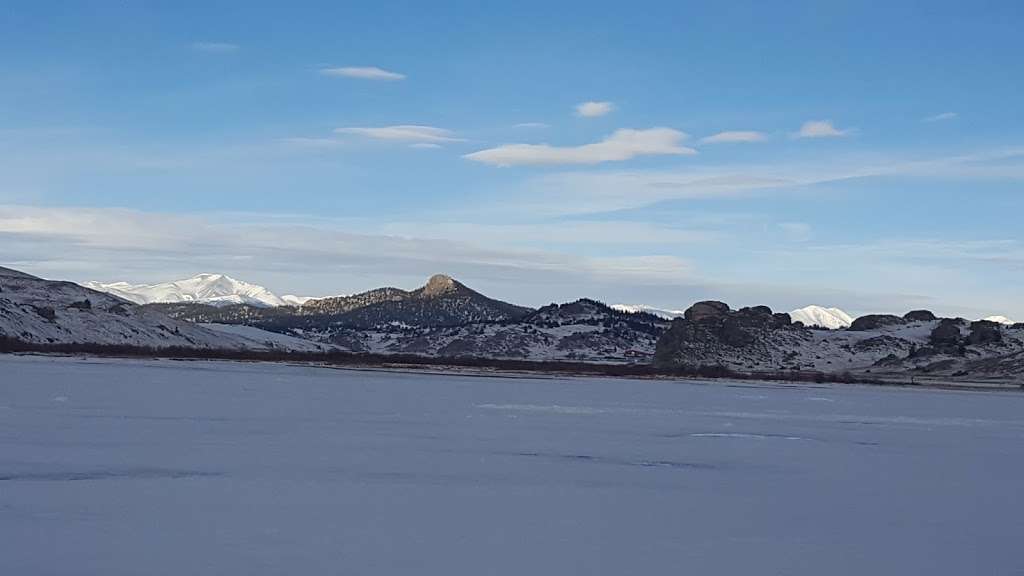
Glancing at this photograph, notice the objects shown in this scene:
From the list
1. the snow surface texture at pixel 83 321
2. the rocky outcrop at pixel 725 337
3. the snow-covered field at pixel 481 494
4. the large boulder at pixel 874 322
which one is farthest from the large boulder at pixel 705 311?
the snow-covered field at pixel 481 494

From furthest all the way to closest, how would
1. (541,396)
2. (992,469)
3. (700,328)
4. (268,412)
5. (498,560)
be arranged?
(700,328) < (541,396) < (268,412) < (992,469) < (498,560)

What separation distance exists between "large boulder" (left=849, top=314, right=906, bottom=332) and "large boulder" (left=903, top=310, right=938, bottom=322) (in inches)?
65.0

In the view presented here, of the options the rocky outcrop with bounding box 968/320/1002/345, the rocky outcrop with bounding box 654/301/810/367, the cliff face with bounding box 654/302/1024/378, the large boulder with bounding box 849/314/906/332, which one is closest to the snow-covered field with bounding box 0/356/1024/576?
the cliff face with bounding box 654/302/1024/378

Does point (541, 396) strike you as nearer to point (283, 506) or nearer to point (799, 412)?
point (799, 412)

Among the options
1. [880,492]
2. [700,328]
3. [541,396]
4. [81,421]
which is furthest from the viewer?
[700,328]

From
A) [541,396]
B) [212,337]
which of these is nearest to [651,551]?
[541,396]

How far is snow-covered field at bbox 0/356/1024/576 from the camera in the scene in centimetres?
1307

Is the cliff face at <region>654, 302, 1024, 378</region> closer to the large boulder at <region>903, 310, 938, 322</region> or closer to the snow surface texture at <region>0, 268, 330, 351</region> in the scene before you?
the large boulder at <region>903, 310, 938, 322</region>

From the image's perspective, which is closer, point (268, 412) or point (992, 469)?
point (992, 469)

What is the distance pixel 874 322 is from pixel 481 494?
145 m

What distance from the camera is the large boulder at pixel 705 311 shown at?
452 ft

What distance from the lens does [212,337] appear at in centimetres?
15700

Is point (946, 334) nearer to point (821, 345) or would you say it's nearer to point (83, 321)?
point (821, 345)

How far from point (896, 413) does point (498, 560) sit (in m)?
→ 37.1
